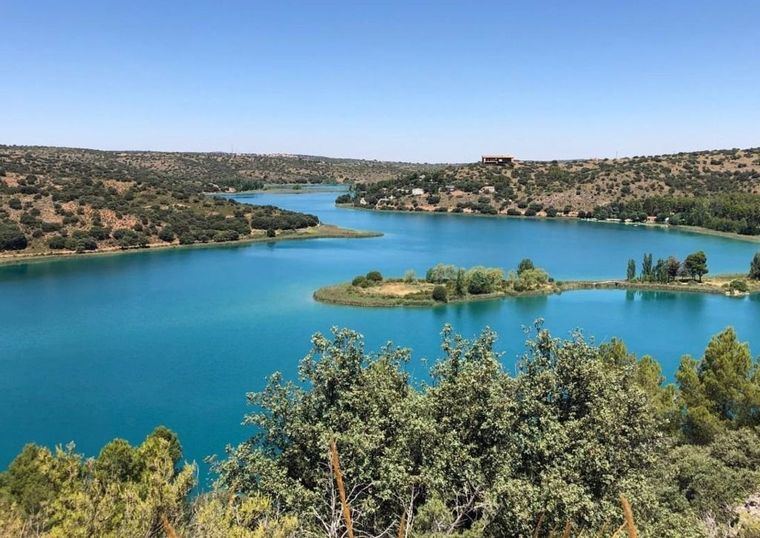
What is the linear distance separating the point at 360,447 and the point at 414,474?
1487mm

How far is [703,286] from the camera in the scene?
57344mm

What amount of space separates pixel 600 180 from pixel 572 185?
5802mm

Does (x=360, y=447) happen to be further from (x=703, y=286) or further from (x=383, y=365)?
(x=703, y=286)

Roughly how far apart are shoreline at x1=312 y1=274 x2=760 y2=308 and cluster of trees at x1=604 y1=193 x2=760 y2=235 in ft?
127

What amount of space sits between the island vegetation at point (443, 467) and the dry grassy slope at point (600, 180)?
112364mm

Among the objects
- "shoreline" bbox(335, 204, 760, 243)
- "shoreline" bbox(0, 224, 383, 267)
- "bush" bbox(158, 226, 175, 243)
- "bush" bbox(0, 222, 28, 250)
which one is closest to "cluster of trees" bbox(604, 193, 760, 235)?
"shoreline" bbox(335, 204, 760, 243)

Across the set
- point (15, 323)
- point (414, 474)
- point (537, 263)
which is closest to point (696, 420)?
point (414, 474)

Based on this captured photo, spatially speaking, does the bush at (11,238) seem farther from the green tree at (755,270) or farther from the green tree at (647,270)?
the green tree at (755,270)

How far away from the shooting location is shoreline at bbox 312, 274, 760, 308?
50.7 meters

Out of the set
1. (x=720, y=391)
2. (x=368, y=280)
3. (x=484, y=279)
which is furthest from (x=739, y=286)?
(x=720, y=391)

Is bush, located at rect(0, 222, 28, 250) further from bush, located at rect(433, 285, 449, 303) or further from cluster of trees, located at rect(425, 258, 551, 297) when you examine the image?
bush, located at rect(433, 285, 449, 303)

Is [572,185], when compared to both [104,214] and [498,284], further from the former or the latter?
[104,214]

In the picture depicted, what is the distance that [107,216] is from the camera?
274ft

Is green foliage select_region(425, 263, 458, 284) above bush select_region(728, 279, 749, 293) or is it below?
below
